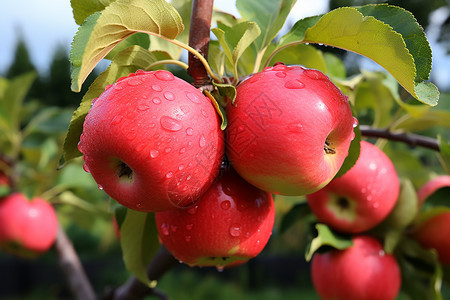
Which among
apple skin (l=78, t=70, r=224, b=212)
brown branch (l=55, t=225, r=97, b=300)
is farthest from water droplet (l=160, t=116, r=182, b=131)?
brown branch (l=55, t=225, r=97, b=300)

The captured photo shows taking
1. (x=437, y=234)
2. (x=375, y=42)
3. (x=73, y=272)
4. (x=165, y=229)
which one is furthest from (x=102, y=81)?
(x=73, y=272)

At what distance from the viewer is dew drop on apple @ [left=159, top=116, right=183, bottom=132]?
40 centimetres

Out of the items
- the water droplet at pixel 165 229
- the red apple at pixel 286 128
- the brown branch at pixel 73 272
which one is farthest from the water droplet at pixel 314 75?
the brown branch at pixel 73 272

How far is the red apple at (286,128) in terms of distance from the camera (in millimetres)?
421

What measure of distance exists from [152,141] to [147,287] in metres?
0.52

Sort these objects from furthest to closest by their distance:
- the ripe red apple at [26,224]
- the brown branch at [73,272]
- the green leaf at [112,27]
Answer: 1. the ripe red apple at [26,224]
2. the brown branch at [73,272]
3. the green leaf at [112,27]

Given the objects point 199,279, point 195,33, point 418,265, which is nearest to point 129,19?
point 195,33

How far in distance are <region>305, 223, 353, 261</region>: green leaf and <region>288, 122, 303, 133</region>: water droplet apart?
0.96ft

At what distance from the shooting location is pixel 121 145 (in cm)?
40

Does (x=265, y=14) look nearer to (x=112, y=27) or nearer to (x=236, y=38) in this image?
(x=236, y=38)

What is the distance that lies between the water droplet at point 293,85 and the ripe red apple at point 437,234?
58cm

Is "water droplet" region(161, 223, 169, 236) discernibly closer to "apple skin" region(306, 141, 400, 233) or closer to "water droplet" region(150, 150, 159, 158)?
"water droplet" region(150, 150, 159, 158)

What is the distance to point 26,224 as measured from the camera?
1.36 meters

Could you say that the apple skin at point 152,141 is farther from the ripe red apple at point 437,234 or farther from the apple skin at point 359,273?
the ripe red apple at point 437,234
